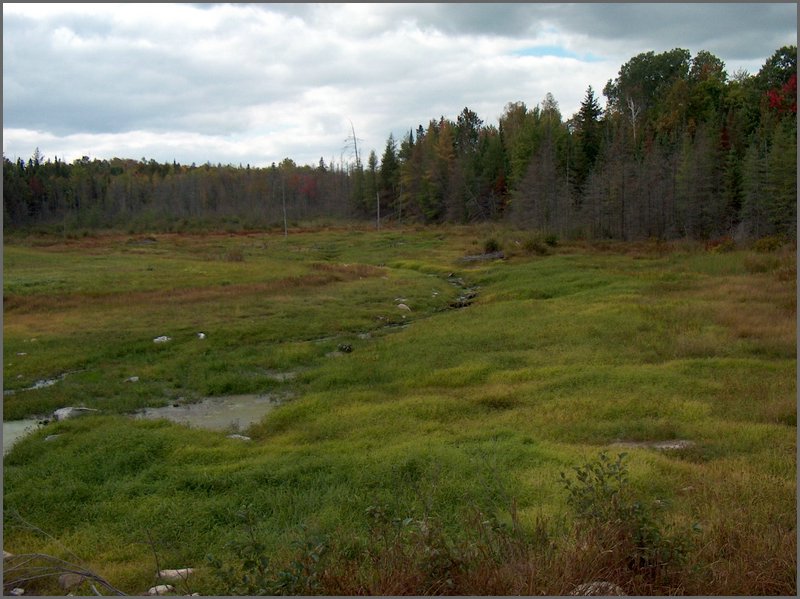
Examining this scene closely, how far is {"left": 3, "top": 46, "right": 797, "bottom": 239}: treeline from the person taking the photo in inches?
1937

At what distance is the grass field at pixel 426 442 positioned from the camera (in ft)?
17.2

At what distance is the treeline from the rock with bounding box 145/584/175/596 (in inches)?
1667

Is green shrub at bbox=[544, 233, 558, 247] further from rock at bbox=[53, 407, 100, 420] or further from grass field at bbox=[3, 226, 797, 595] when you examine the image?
rock at bbox=[53, 407, 100, 420]

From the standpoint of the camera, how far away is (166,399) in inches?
600

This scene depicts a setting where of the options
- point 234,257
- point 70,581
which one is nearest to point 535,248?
point 234,257

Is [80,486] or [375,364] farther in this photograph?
[375,364]

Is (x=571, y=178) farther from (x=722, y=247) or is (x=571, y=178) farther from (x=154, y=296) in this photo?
(x=154, y=296)

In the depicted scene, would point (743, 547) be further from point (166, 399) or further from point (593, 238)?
point (593, 238)

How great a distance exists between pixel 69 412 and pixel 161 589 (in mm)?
8807

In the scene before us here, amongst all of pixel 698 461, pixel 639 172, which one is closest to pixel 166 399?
pixel 698 461

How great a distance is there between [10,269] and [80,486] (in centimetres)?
3495

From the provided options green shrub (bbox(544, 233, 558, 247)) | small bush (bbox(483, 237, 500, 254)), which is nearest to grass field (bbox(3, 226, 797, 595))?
small bush (bbox(483, 237, 500, 254))

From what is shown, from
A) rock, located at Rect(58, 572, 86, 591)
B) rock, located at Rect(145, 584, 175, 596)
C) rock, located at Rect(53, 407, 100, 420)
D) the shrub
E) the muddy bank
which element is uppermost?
the shrub

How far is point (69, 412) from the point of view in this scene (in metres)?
13.7
